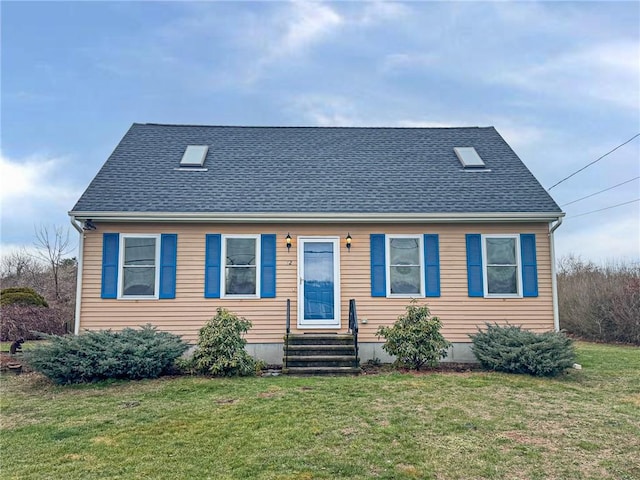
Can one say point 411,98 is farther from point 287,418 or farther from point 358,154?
point 287,418

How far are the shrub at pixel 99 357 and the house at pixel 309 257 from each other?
4.98ft

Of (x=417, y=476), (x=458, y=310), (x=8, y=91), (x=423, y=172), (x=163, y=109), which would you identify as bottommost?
(x=417, y=476)

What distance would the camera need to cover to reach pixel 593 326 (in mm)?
15852

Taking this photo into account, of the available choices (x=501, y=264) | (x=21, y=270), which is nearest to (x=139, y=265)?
(x=501, y=264)

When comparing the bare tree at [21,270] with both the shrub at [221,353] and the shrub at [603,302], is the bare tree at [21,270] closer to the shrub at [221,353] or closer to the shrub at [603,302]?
the shrub at [221,353]

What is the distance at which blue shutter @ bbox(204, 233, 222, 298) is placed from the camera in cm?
950

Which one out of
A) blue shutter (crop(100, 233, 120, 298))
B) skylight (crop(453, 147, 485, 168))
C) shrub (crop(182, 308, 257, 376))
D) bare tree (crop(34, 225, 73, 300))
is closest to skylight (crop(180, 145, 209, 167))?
blue shutter (crop(100, 233, 120, 298))

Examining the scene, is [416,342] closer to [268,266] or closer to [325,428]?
[268,266]

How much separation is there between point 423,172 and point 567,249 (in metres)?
13.0

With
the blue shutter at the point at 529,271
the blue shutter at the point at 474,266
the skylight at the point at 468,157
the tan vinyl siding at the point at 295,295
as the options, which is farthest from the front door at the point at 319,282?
the skylight at the point at 468,157

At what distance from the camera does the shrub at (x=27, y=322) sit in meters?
13.7

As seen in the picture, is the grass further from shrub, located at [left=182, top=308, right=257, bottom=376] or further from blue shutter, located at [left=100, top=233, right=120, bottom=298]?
blue shutter, located at [left=100, top=233, right=120, bottom=298]

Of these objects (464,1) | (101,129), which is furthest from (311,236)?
(101,129)

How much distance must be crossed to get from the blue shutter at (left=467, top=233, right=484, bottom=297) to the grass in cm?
227
